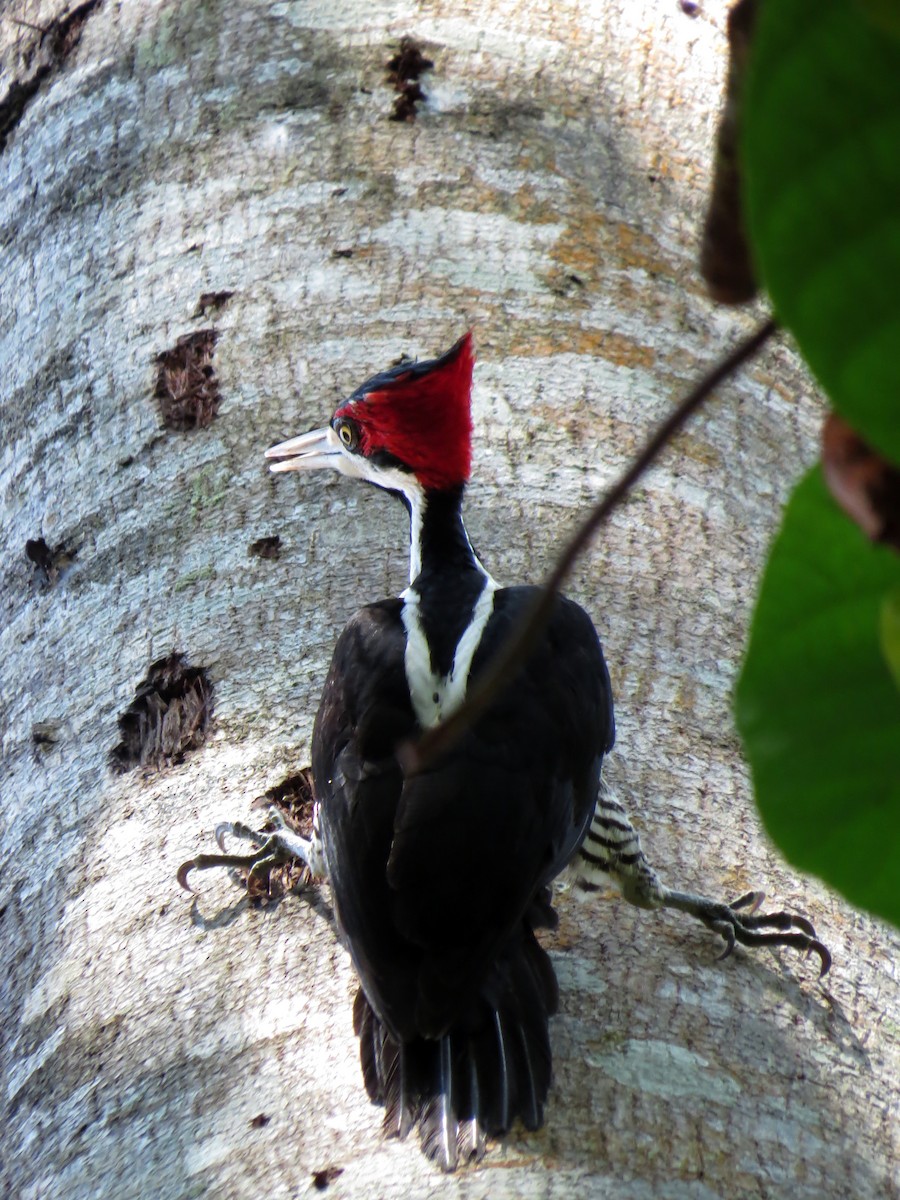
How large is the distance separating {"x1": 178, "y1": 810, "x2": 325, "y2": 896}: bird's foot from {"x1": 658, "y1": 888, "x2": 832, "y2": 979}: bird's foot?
22.7 inches

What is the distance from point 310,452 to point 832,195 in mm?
2380

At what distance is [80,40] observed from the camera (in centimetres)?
396

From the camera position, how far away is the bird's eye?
292cm

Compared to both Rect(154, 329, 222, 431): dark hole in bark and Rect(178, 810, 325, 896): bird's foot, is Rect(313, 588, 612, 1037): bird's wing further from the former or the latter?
Rect(154, 329, 222, 431): dark hole in bark

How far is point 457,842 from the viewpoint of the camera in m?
2.44

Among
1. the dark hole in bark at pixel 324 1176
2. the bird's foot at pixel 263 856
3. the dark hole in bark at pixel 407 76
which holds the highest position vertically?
the dark hole in bark at pixel 407 76

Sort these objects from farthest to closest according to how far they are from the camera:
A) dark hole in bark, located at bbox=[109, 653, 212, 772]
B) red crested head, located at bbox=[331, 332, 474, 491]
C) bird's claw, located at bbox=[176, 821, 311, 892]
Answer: red crested head, located at bbox=[331, 332, 474, 491] < dark hole in bark, located at bbox=[109, 653, 212, 772] < bird's claw, located at bbox=[176, 821, 311, 892]

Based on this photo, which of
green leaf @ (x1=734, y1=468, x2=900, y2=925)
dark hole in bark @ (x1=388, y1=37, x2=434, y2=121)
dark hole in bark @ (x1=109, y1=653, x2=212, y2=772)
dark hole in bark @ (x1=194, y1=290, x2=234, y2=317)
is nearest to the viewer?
green leaf @ (x1=734, y1=468, x2=900, y2=925)

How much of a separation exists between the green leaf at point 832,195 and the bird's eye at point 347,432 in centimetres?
236

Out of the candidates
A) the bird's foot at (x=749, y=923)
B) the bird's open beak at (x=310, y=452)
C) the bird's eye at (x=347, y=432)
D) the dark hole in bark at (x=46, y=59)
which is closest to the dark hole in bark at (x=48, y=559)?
the bird's open beak at (x=310, y=452)

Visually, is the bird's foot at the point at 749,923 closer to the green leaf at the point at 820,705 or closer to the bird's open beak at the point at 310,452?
the bird's open beak at the point at 310,452

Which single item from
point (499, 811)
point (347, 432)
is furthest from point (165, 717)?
point (347, 432)

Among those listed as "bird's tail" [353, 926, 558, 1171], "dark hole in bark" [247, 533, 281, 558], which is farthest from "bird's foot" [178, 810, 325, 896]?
"dark hole in bark" [247, 533, 281, 558]

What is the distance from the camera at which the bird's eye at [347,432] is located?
2.92 metres
